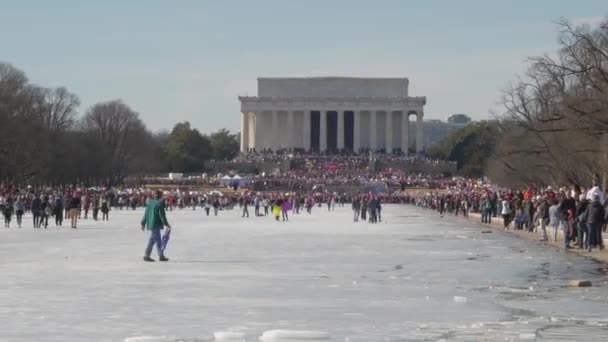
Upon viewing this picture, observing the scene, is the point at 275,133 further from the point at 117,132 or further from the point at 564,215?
the point at 564,215

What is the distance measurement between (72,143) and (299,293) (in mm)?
91591

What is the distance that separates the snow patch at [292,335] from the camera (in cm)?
1370

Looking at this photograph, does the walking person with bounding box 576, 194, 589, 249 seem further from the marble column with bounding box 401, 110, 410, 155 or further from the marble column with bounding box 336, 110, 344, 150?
the marble column with bounding box 401, 110, 410, 155

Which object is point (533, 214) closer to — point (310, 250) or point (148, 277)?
point (310, 250)

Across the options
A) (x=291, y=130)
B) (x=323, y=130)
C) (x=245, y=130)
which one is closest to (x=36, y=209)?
(x=323, y=130)

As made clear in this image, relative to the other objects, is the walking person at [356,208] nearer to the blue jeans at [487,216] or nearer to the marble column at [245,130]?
the blue jeans at [487,216]

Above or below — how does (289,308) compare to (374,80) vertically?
below

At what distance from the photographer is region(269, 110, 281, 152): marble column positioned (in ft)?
578

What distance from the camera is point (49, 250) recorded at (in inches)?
1237

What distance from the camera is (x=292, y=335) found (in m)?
13.8

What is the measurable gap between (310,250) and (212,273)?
895cm

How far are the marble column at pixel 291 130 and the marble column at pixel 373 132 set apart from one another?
32.9 ft

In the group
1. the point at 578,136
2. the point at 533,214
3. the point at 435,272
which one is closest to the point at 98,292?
the point at 435,272

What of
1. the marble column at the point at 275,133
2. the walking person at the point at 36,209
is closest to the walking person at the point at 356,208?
the walking person at the point at 36,209
